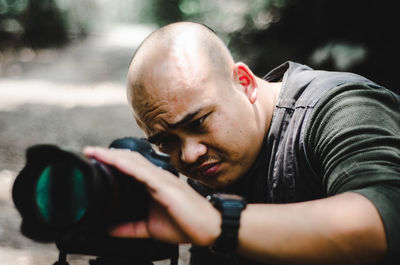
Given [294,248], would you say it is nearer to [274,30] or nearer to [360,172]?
[360,172]

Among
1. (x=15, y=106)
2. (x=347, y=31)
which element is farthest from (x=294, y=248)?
(x=15, y=106)

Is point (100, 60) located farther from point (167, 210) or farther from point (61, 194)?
point (167, 210)

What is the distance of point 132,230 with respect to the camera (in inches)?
42.9

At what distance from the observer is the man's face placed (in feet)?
5.03

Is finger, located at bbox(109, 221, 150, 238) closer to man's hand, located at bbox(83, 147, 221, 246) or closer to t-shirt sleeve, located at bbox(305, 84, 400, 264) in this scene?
man's hand, located at bbox(83, 147, 221, 246)

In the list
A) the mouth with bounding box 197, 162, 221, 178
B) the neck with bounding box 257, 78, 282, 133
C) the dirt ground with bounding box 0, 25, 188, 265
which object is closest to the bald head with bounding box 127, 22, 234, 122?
the neck with bounding box 257, 78, 282, 133

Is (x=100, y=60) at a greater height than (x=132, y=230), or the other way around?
(x=132, y=230)

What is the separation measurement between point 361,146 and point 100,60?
11595mm

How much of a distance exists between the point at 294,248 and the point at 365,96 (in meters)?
0.64

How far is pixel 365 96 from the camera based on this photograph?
1.31m

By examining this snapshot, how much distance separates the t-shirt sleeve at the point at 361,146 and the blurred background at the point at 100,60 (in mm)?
775

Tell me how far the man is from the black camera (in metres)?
0.05

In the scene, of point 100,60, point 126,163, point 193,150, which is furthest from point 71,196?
point 100,60

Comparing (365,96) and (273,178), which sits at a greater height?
(365,96)
